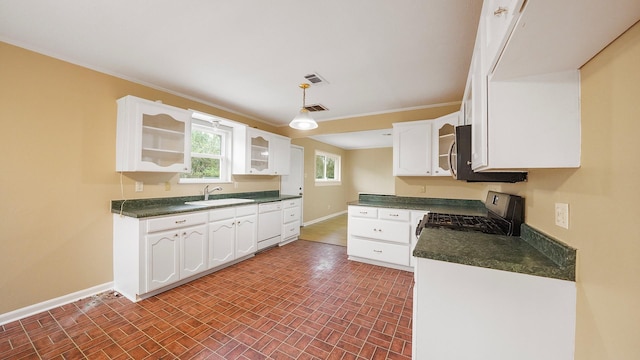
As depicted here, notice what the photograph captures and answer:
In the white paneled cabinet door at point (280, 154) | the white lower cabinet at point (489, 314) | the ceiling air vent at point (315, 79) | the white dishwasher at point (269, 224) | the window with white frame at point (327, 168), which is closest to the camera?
the white lower cabinet at point (489, 314)

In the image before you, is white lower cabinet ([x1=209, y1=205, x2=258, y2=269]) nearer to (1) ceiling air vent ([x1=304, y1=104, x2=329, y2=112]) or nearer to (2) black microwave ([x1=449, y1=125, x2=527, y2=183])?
(1) ceiling air vent ([x1=304, y1=104, x2=329, y2=112])

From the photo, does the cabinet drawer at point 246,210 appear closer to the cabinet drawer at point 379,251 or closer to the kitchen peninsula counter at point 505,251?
the cabinet drawer at point 379,251

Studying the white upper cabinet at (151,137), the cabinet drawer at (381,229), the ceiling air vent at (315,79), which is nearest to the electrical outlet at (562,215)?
the cabinet drawer at (381,229)

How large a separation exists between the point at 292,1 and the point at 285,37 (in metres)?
0.41

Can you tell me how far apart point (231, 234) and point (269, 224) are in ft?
2.70

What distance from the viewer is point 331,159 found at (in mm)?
7594

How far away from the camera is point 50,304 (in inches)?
86.6

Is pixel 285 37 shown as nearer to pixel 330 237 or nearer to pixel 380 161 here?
pixel 330 237

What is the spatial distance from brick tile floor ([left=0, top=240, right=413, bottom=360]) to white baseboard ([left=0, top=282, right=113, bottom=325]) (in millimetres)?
58

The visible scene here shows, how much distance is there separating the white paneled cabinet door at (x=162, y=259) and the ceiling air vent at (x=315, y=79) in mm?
2295

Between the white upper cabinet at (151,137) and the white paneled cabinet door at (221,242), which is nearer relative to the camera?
the white upper cabinet at (151,137)

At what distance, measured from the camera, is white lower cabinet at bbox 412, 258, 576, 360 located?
3.36 feet

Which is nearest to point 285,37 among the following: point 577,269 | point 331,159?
point 577,269

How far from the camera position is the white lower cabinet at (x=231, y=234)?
3016 millimetres
